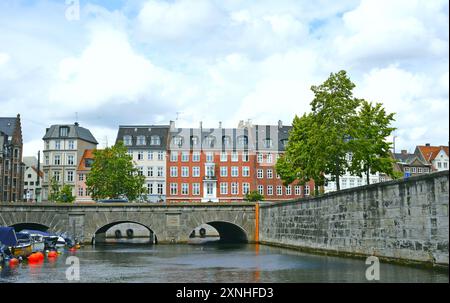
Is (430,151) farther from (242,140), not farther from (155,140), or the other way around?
(155,140)

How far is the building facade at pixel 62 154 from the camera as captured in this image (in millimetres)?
102625

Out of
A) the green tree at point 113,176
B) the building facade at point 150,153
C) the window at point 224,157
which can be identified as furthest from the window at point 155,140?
A: the green tree at point 113,176

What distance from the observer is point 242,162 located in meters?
99.7

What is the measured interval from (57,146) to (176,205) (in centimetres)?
4821

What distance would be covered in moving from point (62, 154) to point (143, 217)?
150 ft

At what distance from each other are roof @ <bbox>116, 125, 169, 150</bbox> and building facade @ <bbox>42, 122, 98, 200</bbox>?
26.8 feet

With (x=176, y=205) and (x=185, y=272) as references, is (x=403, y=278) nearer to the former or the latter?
(x=185, y=272)

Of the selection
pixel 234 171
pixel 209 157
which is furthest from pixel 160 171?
pixel 234 171

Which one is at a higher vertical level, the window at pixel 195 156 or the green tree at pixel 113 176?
the window at pixel 195 156

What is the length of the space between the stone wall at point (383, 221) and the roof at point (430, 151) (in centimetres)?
7550

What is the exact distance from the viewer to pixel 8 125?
10106 cm

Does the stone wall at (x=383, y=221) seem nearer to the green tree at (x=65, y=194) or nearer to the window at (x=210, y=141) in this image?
the green tree at (x=65, y=194)

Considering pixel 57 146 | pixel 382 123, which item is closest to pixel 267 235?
pixel 382 123

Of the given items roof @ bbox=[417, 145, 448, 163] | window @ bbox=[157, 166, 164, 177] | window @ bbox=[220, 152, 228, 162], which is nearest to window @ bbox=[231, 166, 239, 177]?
window @ bbox=[220, 152, 228, 162]
